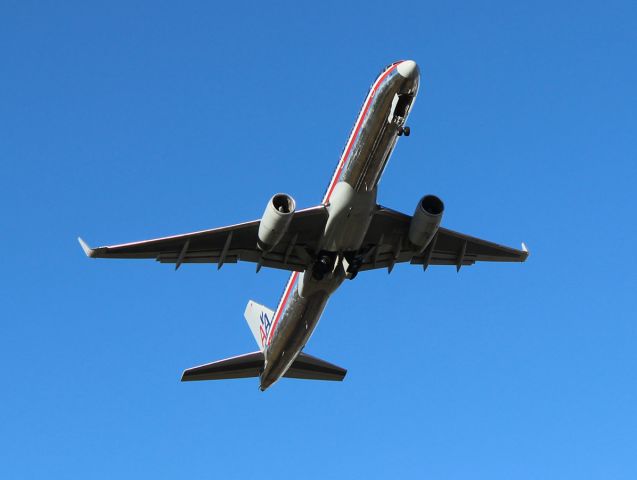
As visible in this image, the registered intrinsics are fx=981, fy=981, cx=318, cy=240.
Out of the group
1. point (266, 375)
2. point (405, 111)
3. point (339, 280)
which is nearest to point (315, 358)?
point (266, 375)

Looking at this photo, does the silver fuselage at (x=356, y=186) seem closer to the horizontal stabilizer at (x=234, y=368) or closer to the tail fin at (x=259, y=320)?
the tail fin at (x=259, y=320)

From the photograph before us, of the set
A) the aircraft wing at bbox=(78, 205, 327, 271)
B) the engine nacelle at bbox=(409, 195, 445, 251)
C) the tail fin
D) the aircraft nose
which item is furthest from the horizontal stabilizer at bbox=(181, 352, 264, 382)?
the aircraft nose

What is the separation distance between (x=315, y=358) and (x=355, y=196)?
12.9 m

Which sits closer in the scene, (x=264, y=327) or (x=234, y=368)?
(x=234, y=368)

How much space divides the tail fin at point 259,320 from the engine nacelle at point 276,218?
727 centimetres

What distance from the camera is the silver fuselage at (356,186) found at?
34531 mm

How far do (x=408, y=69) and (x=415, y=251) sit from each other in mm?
8650

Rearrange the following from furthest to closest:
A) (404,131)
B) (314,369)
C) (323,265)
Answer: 1. (314,369)
2. (323,265)
3. (404,131)

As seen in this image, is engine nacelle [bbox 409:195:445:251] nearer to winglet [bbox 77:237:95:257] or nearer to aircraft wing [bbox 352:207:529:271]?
aircraft wing [bbox 352:207:529:271]

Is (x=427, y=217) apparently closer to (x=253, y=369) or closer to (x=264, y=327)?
(x=264, y=327)

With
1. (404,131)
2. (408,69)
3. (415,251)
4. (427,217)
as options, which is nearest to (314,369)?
(415,251)

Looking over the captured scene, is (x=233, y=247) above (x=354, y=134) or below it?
below

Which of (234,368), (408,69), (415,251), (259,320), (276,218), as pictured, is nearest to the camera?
(408,69)

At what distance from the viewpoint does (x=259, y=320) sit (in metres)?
46.7
